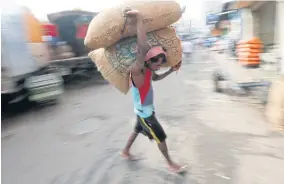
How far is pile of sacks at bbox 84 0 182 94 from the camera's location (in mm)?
2611

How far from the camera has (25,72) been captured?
582 cm

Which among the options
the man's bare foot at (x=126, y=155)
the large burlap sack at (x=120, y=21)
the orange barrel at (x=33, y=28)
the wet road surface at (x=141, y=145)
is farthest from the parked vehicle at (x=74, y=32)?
the large burlap sack at (x=120, y=21)

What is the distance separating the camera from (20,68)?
18.5 ft

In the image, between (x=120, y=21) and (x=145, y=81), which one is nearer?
(x=120, y=21)

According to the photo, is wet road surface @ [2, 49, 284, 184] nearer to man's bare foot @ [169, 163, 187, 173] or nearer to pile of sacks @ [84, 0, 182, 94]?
man's bare foot @ [169, 163, 187, 173]

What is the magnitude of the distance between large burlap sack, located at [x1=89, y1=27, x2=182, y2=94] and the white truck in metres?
3.11

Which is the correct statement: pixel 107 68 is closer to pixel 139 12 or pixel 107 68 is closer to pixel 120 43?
pixel 120 43

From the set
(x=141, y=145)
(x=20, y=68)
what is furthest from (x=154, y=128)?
(x=20, y=68)

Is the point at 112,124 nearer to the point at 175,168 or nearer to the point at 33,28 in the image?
the point at 175,168

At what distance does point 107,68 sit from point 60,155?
1.59m

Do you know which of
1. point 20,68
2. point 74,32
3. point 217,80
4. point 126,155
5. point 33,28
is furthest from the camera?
point 74,32

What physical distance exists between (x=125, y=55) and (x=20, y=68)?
3.62 metres

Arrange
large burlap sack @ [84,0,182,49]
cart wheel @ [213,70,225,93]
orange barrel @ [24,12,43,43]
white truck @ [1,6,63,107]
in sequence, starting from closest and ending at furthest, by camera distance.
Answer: large burlap sack @ [84,0,182,49] < white truck @ [1,6,63,107] < orange barrel @ [24,12,43,43] < cart wheel @ [213,70,225,93]

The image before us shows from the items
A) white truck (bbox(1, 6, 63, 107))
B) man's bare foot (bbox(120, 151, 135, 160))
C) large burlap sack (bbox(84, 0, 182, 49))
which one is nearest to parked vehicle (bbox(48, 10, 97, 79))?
white truck (bbox(1, 6, 63, 107))
